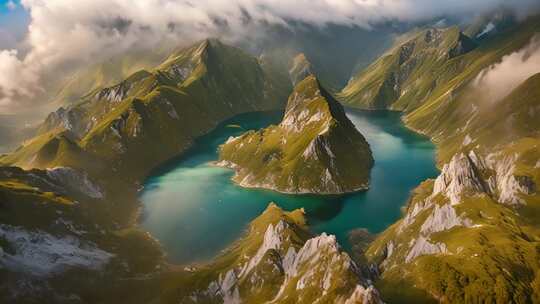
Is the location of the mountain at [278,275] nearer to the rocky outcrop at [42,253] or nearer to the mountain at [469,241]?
the mountain at [469,241]

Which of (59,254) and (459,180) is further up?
(59,254)

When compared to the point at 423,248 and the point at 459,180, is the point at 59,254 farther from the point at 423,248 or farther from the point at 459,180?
the point at 459,180

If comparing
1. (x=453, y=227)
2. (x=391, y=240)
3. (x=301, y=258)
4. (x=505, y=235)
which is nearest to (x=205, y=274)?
(x=301, y=258)

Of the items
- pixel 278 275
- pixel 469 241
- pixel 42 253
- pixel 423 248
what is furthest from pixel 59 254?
pixel 469 241

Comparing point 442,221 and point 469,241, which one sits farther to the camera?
point 442,221

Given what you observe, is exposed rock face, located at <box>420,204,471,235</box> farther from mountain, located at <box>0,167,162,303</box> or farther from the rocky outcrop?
the rocky outcrop

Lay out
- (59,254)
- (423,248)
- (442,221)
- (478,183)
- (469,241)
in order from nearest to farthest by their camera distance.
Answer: (469,241)
(423,248)
(59,254)
(442,221)
(478,183)

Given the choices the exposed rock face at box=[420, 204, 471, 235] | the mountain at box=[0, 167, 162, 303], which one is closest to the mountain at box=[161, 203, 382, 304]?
the mountain at box=[0, 167, 162, 303]

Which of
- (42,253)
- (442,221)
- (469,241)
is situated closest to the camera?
(469,241)
